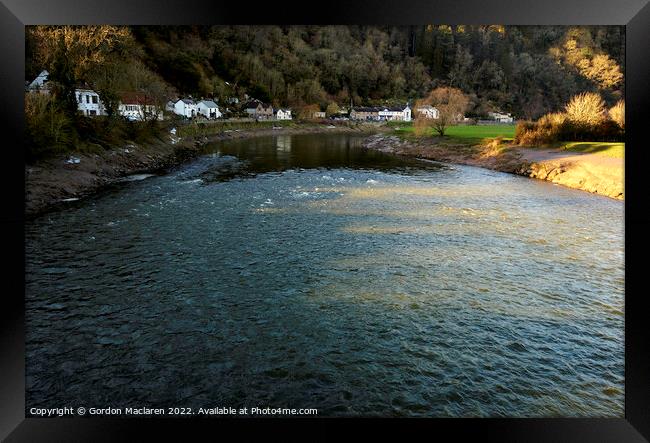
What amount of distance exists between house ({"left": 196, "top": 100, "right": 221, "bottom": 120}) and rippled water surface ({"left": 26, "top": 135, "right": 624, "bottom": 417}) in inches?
1101

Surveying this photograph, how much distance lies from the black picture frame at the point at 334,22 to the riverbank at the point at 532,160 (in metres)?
5.13

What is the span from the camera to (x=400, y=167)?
2870 centimetres

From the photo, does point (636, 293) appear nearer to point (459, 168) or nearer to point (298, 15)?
point (298, 15)

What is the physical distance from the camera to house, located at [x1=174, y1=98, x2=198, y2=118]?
125 ft

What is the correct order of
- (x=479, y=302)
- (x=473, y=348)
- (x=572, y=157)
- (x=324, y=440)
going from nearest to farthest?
1. (x=324, y=440)
2. (x=473, y=348)
3. (x=479, y=302)
4. (x=572, y=157)

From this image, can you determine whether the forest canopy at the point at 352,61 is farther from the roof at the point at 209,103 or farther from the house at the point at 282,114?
the house at the point at 282,114

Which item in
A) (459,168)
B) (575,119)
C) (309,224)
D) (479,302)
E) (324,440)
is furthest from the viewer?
(459,168)

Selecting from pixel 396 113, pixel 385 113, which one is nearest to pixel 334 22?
pixel 396 113

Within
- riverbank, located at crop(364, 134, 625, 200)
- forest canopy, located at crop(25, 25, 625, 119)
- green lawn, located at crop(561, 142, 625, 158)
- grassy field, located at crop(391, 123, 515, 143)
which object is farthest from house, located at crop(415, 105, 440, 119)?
green lawn, located at crop(561, 142, 625, 158)

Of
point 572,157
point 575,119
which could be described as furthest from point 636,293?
point 572,157

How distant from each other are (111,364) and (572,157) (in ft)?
69.3

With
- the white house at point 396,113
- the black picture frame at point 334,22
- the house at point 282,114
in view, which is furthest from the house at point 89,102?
the house at point 282,114

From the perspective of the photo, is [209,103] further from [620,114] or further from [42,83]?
[620,114]

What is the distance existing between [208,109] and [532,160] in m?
32.8
